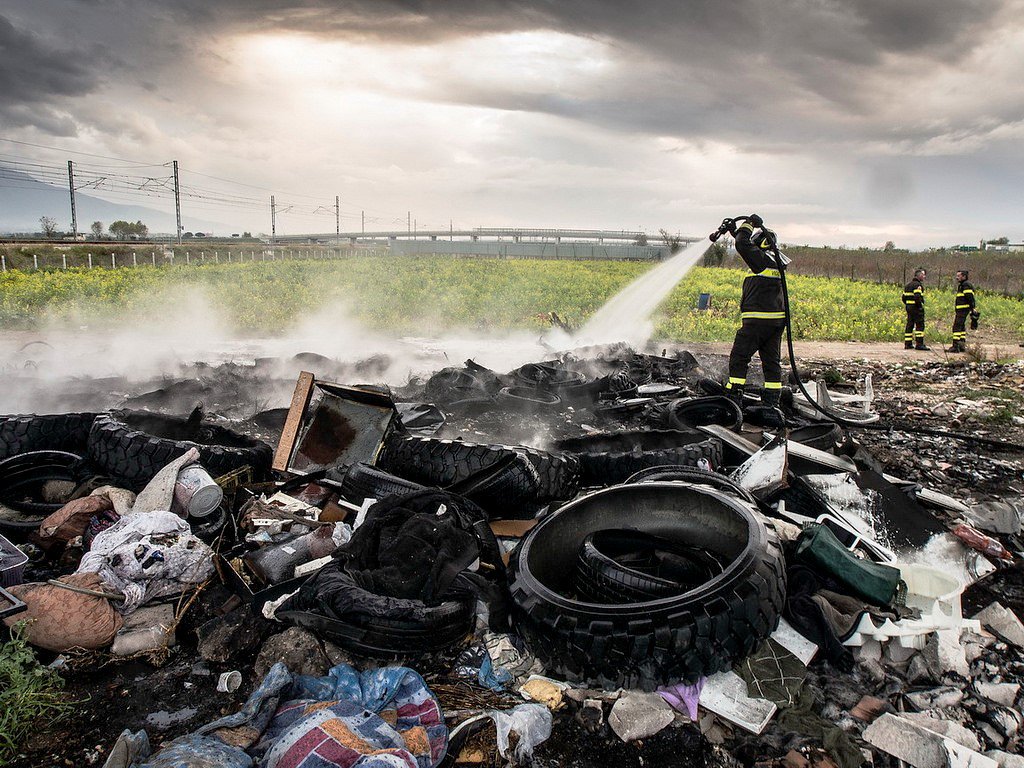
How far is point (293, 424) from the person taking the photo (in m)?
4.85

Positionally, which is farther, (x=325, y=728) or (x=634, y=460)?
(x=634, y=460)

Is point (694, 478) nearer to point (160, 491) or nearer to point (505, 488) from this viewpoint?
point (505, 488)

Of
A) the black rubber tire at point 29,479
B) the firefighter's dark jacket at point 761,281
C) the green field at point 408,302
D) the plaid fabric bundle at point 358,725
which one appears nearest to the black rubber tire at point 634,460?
the plaid fabric bundle at point 358,725

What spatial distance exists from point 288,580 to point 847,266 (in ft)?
137

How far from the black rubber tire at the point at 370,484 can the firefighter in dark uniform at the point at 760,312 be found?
14.8 feet

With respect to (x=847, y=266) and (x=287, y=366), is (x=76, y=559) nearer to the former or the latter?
(x=287, y=366)

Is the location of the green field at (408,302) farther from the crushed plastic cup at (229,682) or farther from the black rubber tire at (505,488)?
the crushed plastic cup at (229,682)

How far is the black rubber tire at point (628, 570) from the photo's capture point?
2945 millimetres

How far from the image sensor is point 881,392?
9.05 metres

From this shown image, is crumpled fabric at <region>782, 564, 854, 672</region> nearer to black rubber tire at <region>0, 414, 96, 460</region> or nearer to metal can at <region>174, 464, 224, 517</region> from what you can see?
metal can at <region>174, 464, 224, 517</region>

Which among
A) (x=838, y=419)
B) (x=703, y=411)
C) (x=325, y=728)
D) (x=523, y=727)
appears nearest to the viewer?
(x=325, y=728)

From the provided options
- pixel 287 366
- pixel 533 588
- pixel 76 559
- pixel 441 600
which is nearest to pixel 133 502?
pixel 76 559

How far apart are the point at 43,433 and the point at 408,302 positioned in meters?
11.5

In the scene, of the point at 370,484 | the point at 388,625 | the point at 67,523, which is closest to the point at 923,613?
the point at 388,625
